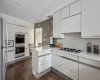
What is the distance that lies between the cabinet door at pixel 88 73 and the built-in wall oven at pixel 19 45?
10.2ft

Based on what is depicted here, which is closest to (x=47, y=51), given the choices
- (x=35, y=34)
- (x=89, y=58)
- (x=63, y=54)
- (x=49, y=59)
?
(x=49, y=59)

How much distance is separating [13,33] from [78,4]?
3058 mm

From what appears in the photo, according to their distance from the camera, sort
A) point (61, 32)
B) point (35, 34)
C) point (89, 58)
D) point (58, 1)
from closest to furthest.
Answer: point (89, 58) → point (58, 1) → point (61, 32) → point (35, 34)

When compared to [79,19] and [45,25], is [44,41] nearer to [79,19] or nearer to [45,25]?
[45,25]

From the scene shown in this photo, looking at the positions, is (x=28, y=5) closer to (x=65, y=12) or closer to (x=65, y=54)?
(x=65, y=12)

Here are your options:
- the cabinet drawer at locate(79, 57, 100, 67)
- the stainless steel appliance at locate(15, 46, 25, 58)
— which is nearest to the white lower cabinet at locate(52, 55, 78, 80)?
the cabinet drawer at locate(79, 57, 100, 67)

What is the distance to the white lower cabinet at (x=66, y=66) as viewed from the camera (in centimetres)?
179

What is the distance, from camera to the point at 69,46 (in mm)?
2594

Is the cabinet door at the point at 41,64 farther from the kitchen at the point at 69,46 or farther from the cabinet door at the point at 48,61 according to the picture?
the cabinet door at the point at 48,61

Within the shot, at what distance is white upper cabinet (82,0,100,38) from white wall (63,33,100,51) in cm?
31

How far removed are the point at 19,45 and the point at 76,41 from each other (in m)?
2.91

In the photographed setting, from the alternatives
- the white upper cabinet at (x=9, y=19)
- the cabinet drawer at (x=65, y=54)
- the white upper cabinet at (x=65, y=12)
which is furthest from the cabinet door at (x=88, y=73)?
the white upper cabinet at (x=9, y=19)

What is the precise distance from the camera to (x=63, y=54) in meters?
2.12

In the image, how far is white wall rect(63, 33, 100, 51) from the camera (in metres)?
1.98
